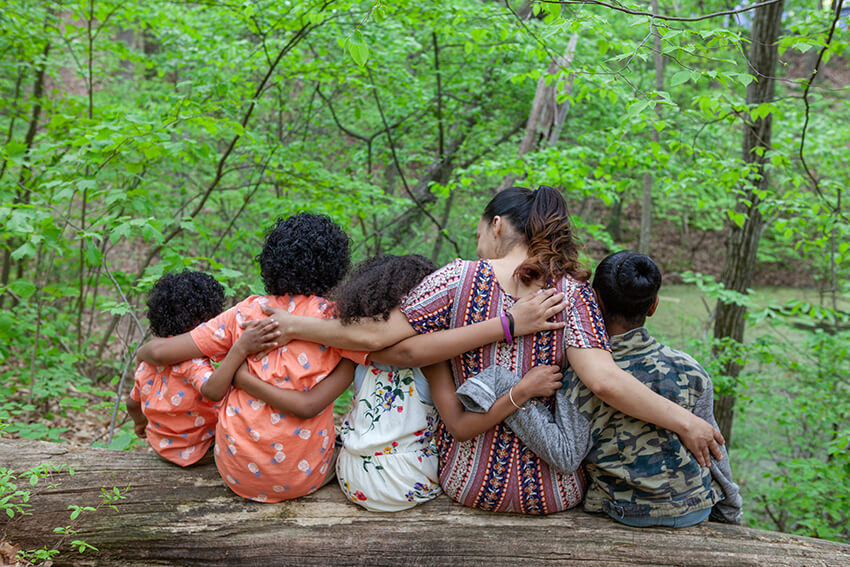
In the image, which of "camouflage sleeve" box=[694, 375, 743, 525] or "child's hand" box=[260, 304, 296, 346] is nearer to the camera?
"camouflage sleeve" box=[694, 375, 743, 525]

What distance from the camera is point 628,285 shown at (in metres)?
1.91

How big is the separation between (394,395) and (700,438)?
3.41 feet

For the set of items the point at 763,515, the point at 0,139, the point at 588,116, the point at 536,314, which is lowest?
the point at 763,515

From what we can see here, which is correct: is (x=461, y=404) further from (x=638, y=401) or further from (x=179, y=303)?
(x=179, y=303)

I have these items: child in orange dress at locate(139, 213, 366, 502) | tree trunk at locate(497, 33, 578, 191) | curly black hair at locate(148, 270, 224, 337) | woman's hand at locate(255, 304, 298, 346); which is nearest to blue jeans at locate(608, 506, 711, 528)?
child in orange dress at locate(139, 213, 366, 502)

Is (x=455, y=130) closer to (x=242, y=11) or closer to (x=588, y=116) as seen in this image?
(x=588, y=116)

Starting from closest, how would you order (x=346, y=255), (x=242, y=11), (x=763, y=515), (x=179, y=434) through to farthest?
(x=346, y=255) < (x=179, y=434) < (x=242, y=11) < (x=763, y=515)

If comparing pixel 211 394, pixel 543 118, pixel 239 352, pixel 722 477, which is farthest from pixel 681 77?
pixel 543 118

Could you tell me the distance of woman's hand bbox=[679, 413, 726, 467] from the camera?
1.82 m

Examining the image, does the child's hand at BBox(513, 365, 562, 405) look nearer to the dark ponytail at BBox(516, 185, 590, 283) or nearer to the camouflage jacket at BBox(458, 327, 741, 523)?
the camouflage jacket at BBox(458, 327, 741, 523)

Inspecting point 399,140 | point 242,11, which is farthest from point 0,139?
point 399,140

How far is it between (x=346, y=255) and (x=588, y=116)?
4.95 meters

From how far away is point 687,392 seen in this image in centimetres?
189

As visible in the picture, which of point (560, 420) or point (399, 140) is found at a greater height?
point (399, 140)
